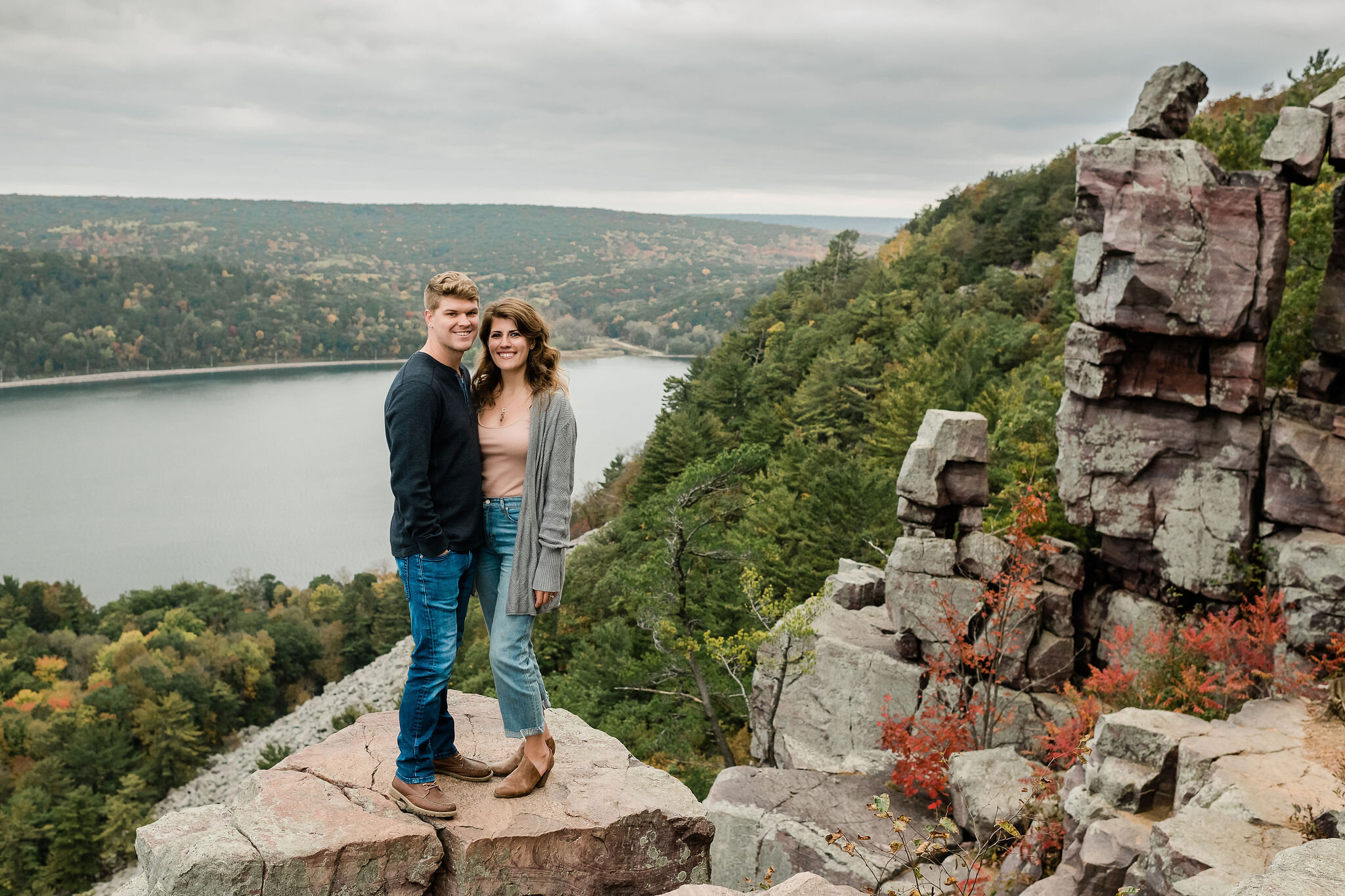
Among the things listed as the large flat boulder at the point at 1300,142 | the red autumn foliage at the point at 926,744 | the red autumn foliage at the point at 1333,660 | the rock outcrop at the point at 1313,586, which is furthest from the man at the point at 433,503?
the large flat boulder at the point at 1300,142

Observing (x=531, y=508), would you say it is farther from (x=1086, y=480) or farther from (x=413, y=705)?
(x=1086, y=480)

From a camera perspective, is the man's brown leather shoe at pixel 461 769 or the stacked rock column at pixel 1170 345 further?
the stacked rock column at pixel 1170 345

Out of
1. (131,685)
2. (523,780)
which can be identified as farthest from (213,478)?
(523,780)

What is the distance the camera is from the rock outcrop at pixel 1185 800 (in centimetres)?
643

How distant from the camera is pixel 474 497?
4461 millimetres

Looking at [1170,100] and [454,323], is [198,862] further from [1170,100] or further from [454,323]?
[1170,100]

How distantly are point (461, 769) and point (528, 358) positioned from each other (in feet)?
7.62

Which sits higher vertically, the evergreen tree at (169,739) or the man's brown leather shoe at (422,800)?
the man's brown leather shoe at (422,800)

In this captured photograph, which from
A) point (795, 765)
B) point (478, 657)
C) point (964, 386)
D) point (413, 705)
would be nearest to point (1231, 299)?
point (795, 765)

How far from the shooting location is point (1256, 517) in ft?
42.5

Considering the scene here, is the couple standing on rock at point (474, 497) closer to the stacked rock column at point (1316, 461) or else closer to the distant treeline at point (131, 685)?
the stacked rock column at point (1316, 461)

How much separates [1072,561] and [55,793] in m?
47.8

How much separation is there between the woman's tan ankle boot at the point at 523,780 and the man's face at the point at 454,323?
2.32 m

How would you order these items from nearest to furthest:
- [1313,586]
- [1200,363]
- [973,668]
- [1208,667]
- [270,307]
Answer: [1208,667] → [1313,586] → [1200,363] → [973,668] → [270,307]
